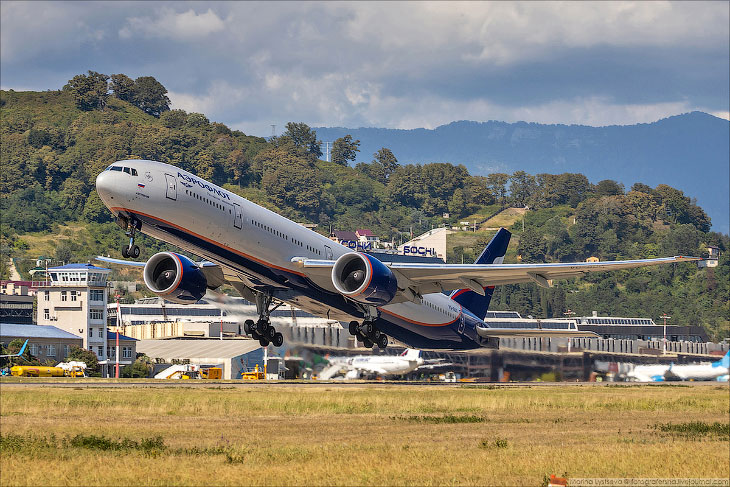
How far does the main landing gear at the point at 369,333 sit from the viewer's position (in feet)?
176

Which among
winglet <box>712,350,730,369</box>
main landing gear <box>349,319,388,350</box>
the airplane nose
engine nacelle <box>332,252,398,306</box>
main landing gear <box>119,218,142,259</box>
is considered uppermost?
the airplane nose

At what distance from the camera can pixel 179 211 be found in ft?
140

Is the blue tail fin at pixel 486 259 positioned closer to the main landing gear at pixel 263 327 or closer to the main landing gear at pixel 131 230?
the main landing gear at pixel 263 327

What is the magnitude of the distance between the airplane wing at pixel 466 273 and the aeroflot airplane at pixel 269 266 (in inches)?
2.1

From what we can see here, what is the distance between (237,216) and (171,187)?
3750mm

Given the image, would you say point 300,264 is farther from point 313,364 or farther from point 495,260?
point 313,364

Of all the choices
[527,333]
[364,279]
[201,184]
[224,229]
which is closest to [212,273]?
[364,279]

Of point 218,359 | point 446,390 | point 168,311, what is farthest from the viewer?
point 168,311

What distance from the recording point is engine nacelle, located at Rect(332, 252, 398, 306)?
4819 cm

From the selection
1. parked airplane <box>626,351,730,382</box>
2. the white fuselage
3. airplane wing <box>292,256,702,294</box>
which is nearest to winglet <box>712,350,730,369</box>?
parked airplane <box>626,351,730,382</box>

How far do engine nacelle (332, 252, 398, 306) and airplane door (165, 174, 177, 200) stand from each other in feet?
31.2

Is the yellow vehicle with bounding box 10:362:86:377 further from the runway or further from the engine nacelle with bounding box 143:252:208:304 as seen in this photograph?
the engine nacelle with bounding box 143:252:208:304

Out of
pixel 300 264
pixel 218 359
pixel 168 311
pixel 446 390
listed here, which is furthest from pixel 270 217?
pixel 168 311

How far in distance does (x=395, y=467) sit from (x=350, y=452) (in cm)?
452
